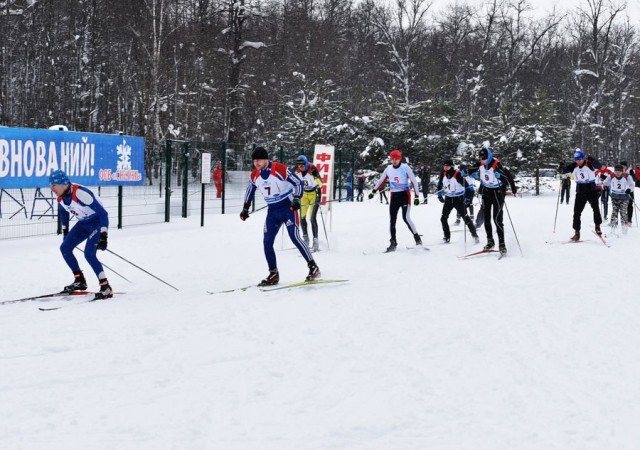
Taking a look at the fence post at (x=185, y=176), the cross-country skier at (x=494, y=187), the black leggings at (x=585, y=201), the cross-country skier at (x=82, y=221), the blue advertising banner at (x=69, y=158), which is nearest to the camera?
the cross-country skier at (x=82, y=221)

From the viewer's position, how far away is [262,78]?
42.5 m

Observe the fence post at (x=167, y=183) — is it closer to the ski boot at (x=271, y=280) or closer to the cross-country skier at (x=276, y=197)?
the cross-country skier at (x=276, y=197)

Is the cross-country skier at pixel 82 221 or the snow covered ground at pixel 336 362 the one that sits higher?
the cross-country skier at pixel 82 221

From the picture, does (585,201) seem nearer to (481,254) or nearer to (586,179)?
(586,179)

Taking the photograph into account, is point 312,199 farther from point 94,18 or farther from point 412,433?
point 94,18

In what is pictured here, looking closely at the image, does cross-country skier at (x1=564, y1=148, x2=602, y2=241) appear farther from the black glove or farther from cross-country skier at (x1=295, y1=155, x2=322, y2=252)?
the black glove

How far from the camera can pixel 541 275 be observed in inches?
358

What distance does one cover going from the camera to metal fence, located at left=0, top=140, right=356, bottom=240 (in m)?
14.5

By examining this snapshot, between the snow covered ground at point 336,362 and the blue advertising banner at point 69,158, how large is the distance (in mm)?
2614

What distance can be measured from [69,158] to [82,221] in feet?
19.3

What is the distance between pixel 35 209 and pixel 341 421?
1446 centimetres

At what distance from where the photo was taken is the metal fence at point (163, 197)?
1448 centimetres

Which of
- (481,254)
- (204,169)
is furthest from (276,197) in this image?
(204,169)

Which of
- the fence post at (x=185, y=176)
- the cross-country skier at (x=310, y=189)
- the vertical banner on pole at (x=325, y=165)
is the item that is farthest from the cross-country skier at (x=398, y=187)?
the fence post at (x=185, y=176)
